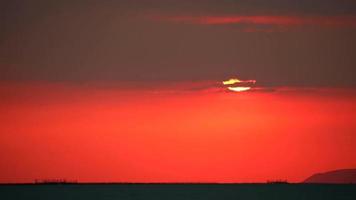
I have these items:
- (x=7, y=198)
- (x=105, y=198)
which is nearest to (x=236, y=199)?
(x=105, y=198)

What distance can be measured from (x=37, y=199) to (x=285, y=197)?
113ft

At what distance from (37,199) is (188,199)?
19.8 m

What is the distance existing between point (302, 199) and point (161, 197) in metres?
19.3

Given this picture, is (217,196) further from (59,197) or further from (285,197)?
(59,197)

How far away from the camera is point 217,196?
166 m

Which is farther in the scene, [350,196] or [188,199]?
[350,196]

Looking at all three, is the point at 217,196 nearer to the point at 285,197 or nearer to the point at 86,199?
the point at 285,197

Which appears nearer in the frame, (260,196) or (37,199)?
(37,199)

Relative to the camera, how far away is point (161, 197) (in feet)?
531

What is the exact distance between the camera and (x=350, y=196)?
168875 millimetres

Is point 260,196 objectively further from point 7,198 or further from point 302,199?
point 7,198

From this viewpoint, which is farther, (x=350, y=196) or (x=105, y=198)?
(x=350, y=196)

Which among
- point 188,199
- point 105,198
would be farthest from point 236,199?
point 105,198

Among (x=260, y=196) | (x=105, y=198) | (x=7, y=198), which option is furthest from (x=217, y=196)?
(x=7, y=198)
